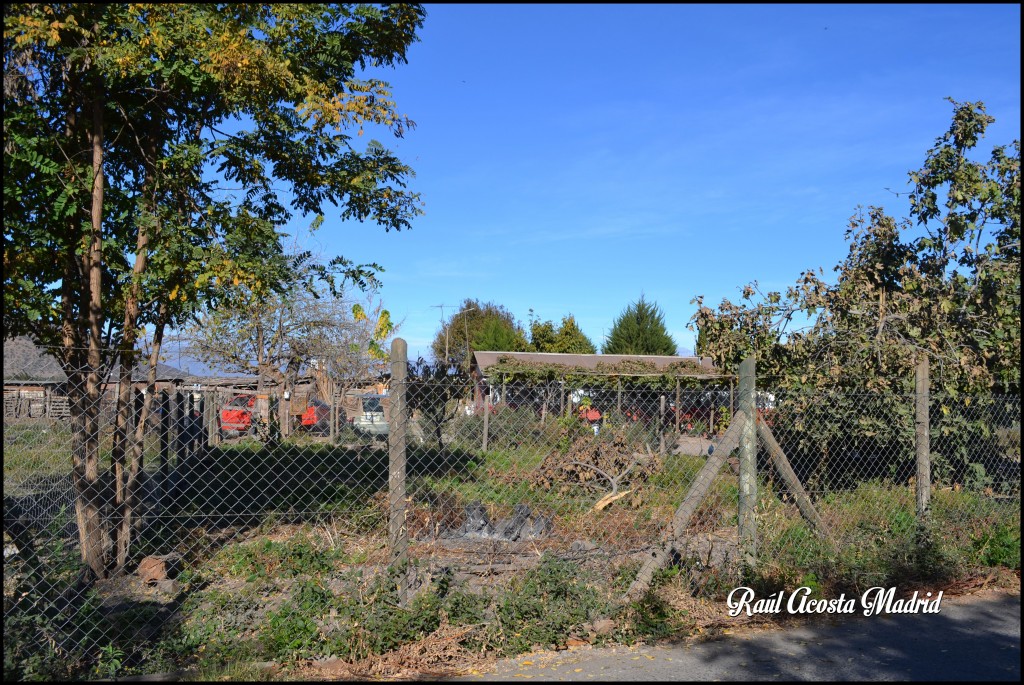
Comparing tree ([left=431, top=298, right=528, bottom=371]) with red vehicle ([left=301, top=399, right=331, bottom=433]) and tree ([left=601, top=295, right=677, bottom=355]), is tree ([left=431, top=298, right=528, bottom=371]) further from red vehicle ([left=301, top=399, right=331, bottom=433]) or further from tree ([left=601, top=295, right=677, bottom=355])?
red vehicle ([left=301, top=399, right=331, bottom=433])

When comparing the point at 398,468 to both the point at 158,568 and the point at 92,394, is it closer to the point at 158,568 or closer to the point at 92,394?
the point at 158,568

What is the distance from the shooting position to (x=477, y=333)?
43219 millimetres

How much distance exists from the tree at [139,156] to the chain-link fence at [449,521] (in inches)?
12.6

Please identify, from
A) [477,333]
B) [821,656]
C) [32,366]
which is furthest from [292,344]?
[821,656]

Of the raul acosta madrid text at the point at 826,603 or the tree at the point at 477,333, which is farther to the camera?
the tree at the point at 477,333

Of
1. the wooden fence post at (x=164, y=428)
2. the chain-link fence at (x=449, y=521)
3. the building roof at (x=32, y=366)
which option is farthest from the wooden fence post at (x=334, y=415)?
the wooden fence post at (x=164, y=428)

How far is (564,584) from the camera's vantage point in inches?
193

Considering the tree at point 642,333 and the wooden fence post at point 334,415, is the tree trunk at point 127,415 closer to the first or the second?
the wooden fence post at point 334,415

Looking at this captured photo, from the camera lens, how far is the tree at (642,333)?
41344mm

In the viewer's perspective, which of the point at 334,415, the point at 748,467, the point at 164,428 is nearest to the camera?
the point at 748,467

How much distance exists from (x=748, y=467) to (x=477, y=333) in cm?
3769

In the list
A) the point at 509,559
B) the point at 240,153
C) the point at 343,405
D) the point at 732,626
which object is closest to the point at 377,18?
the point at 240,153

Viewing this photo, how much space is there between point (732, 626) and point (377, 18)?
5.52 metres

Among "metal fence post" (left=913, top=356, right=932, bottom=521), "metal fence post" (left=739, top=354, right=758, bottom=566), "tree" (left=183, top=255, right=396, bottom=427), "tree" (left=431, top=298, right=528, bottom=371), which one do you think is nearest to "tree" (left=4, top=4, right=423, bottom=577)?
"metal fence post" (left=739, top=354, right=758, bottom=566)
